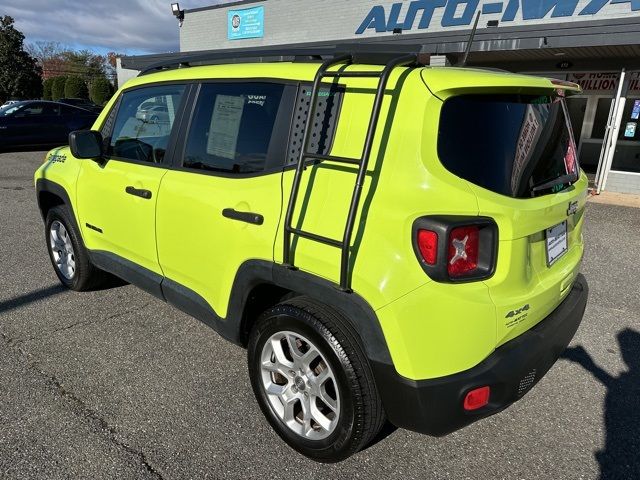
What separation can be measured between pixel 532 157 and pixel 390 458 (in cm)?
157

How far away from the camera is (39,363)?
3070mm

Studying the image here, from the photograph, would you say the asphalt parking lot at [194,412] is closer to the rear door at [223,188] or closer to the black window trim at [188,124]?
the rear door at [223,188]

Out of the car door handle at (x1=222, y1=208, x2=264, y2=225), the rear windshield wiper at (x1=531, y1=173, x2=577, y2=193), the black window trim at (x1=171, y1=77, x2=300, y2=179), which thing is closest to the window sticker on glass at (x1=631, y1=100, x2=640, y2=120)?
the rear windshield wiper at (x1=531, y1=173, x2=577, y2=193)

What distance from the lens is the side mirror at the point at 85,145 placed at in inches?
129

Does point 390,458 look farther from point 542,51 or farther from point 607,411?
point 542,51

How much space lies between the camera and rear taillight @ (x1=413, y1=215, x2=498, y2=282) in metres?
1.80

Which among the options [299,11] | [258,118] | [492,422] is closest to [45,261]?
[258,118]

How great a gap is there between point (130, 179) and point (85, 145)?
18.4 inches

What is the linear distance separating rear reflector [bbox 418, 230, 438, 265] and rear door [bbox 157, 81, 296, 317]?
72 cm

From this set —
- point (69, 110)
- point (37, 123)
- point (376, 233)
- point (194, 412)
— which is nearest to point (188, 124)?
point (376, 233)

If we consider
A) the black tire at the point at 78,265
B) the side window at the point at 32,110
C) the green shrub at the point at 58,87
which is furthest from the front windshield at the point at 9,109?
the green shrub at the point at 58,87

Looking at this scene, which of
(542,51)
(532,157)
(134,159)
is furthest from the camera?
(542,51)

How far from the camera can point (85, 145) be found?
3305mm

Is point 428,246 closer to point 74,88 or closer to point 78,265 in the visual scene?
point 78,265
